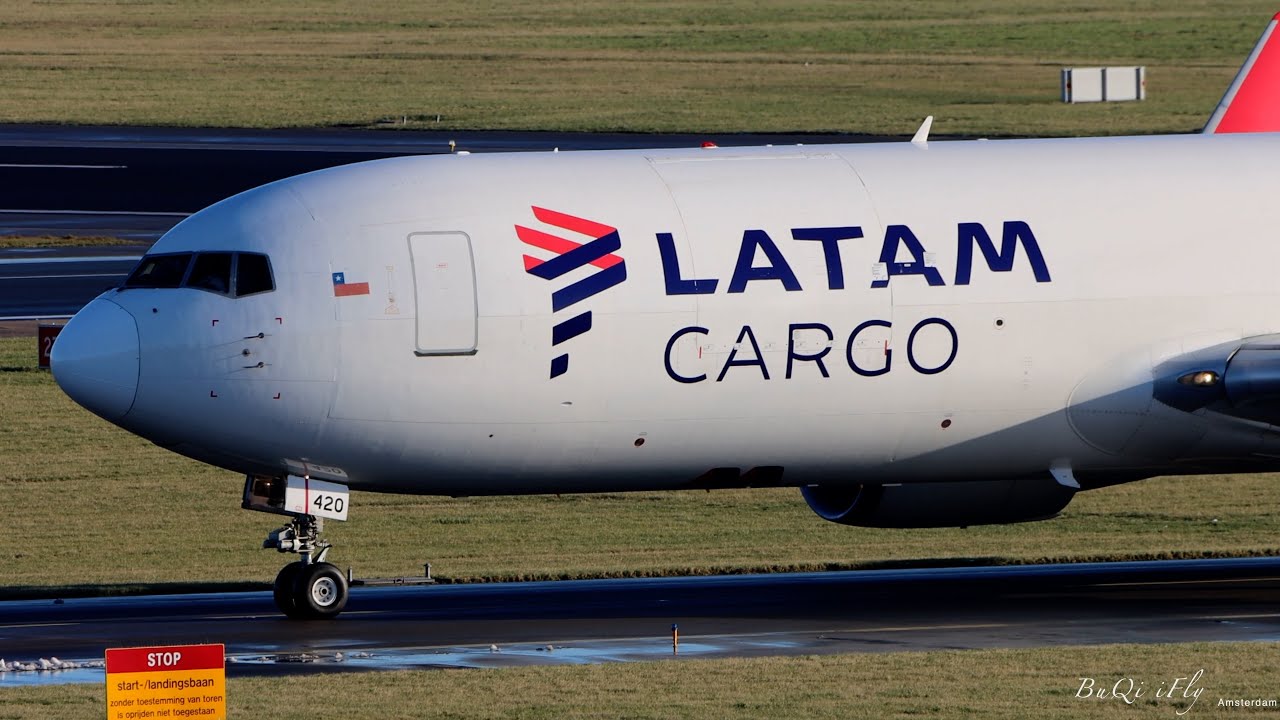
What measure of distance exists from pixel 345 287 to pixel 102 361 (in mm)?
2887

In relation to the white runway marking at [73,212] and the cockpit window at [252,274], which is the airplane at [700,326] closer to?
the cockpit window at [252,274]

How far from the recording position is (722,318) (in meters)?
28.0

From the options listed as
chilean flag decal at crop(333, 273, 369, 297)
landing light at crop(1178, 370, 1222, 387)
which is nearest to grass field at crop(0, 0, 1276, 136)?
landing light at crop(1178, 370, 1222, 387)

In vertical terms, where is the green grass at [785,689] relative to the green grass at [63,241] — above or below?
below

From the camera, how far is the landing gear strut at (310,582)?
28.4 m

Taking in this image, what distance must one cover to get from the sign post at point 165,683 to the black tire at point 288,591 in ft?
30.3

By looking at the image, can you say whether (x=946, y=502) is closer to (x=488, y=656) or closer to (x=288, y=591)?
(x=488, y=656)

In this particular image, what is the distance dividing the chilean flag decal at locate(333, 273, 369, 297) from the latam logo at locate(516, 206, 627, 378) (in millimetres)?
1918

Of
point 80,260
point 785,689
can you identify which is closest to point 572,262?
point 785,689

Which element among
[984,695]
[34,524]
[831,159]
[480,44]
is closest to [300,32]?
[480,44]

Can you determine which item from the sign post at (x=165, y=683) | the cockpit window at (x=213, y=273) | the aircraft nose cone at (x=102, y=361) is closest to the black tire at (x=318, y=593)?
the aircraft nose cone at (x=102, y=361)

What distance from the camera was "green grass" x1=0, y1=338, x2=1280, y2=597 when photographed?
36.0 m

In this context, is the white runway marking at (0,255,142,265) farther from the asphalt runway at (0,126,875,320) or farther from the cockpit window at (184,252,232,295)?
the cockpit window at (184,252,232,295)

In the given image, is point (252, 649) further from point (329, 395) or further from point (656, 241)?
point (656, 241)
